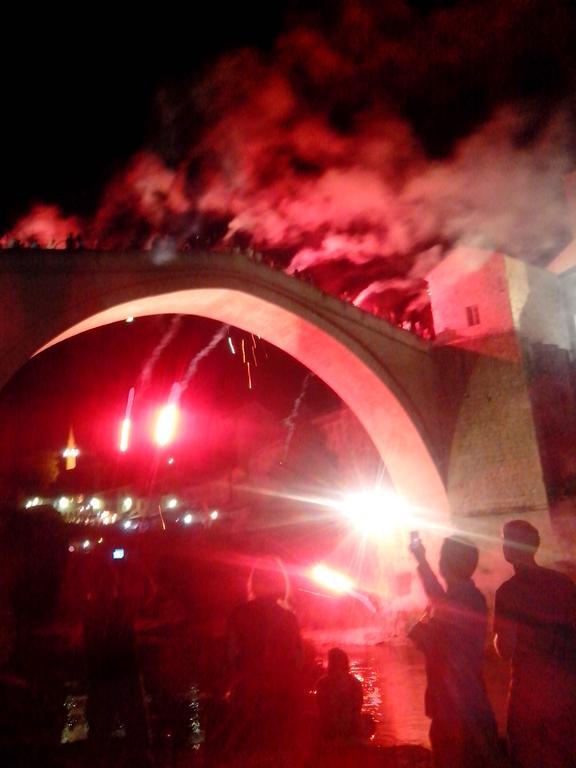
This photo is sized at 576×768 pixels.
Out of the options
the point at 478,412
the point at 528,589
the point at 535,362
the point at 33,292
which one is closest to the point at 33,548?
the point at 33,292

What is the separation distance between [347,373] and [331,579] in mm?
6609

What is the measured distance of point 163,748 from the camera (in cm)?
558

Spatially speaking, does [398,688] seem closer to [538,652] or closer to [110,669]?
[110,669]

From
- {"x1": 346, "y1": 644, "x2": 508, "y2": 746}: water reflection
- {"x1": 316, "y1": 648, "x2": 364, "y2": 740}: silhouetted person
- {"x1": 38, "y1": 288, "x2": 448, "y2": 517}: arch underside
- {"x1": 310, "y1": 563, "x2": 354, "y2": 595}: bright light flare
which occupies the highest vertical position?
{"x1": 38, "y1": 288, "x2": 448, "y2": 517}: arch underside

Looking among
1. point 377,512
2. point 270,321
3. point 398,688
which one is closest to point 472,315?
point 270,321

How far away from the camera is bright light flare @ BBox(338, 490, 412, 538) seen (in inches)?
641

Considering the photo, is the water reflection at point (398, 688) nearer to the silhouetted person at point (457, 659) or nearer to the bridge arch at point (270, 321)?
the silhouetted person at point (457, 659)

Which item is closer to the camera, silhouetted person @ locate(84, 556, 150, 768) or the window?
silhouetted person @ locate(84, 556, 150, 768)

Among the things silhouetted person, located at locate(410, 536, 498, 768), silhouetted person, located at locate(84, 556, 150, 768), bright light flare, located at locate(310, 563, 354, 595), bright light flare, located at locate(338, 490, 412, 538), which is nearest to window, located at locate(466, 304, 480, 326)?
bright light flare, located at locate(338, 490, 412, 538)

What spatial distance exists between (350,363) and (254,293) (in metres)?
3.12

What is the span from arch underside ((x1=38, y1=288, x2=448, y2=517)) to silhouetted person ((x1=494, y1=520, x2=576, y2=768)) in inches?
372

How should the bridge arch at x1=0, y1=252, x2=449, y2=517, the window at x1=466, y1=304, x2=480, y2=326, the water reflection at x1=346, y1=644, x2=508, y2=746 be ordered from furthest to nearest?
1. the window at x1=466, y1=304, x2=480, y2=326
2. the bridge arch at x1=0, y1=252, x2=449, y2=517
3. the water reflection at x1=346, y1=644, x2=508, y2=746

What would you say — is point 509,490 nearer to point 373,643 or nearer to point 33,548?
point 373,643

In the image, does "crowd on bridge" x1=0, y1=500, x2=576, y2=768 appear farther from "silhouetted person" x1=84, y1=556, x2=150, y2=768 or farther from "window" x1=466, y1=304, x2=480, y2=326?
"window" x1=466, y1=304, x2=480, y2=326
